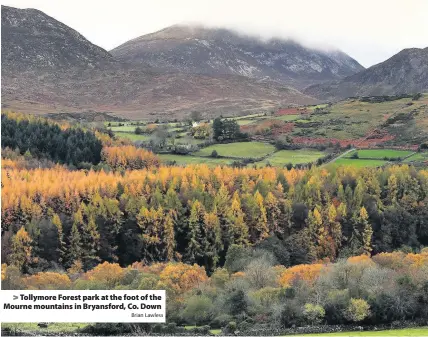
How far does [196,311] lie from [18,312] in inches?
628

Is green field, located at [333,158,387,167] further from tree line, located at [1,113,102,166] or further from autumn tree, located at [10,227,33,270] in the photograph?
autumn tree, located at [10,227,33,270]

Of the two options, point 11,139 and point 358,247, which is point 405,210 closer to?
point 358,247

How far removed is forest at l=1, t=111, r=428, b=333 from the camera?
3997 centimetres

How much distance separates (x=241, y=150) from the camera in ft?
327

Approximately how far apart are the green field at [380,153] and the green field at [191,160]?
72.2 feet

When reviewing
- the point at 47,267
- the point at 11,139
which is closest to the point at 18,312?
the point at 47,267

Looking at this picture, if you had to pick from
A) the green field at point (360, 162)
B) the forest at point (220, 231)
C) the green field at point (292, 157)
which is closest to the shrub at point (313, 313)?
Answer: the forest at point (220, 231)

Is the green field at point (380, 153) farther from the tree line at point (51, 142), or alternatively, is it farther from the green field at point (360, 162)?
the tree line at point (51, 142)

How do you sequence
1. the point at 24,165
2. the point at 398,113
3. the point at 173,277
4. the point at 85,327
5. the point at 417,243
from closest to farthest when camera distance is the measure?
the point at 85,327 < the point at 173,277 < the point at 417,243 < the point at 24,165 < the point at 398,113

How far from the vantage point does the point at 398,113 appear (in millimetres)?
130625

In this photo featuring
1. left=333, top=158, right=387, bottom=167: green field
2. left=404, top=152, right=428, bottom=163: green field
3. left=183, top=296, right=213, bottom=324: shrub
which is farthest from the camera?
left=404, top=152, right=428, bottom=163: green field

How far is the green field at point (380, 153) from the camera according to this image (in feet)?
300

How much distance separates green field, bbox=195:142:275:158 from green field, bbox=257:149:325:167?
268cm

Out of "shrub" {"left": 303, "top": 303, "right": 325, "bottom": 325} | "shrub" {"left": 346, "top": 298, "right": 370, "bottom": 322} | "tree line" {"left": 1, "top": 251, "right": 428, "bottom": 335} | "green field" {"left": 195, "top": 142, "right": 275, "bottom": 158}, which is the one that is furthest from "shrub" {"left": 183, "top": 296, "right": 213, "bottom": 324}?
"green field" {"left": 195, "top": 142, "right": 275, "bottom": 158}
